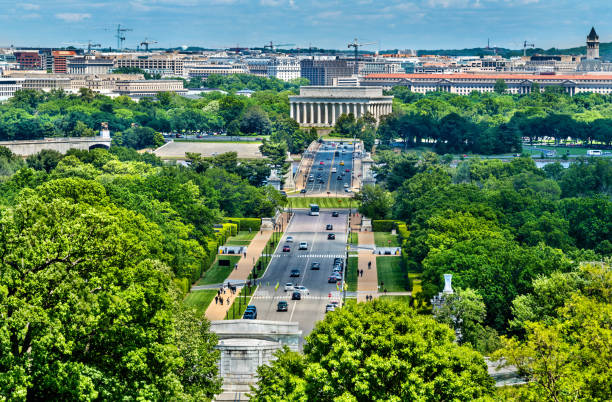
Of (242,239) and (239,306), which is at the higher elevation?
(239,306)

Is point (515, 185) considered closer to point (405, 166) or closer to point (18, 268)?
point (405, 166)

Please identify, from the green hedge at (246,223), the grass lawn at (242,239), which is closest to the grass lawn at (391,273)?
the grass lawn at (242,239)

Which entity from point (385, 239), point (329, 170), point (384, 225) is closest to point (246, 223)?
point (384, 225)

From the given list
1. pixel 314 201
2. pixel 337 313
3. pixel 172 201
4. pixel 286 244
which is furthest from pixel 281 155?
pixel 337 313

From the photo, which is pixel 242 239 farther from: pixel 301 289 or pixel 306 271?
pixel 301 289

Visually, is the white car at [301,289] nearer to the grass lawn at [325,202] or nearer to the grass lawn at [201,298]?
the grass lawn at [201,298]

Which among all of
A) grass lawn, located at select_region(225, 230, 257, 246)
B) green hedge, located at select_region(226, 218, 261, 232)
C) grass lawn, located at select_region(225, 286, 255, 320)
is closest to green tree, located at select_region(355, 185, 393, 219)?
green hedge, located at select_region(226, 218, 261, 232)
